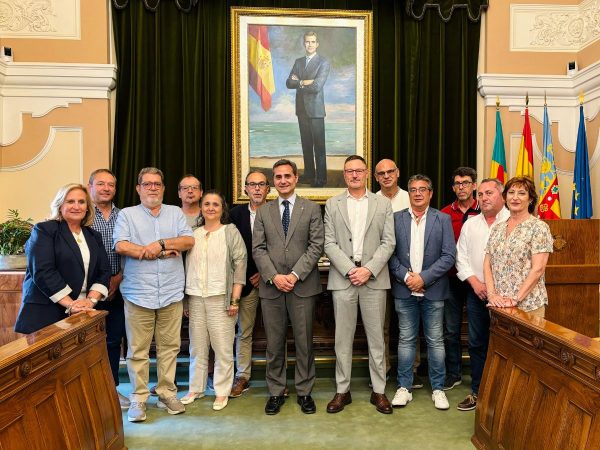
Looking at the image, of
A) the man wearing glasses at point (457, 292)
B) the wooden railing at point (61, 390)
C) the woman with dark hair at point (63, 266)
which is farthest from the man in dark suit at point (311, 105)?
the wooden railing at point (61, 390)

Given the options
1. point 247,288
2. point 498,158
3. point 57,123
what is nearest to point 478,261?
point 247,288

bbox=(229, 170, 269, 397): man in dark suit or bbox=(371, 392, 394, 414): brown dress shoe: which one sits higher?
bbox=(229, 170, 269, 397): man in dark suit

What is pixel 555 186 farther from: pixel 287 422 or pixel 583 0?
pixel 287 422

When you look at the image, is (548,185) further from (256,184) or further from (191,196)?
(191,196)

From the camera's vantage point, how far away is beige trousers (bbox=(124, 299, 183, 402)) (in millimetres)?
2961

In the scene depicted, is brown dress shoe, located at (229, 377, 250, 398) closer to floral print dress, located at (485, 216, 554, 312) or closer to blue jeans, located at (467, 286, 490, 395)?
blue jeans, located at (467, 286, 490, 395)

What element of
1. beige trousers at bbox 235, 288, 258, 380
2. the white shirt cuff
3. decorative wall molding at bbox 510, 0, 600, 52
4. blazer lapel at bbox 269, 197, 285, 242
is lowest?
beige trousers at bbox 235, 288, 258, 380

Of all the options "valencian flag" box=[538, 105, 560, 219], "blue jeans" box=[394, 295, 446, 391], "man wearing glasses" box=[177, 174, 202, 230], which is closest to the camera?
"blue jeans" box=[394, 295, 446, 391]

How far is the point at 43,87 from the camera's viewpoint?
4.38 metres

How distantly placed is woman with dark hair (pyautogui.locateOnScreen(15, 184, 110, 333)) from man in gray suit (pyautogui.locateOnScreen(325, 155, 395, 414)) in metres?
1.42

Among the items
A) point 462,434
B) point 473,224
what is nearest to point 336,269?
point 473,224

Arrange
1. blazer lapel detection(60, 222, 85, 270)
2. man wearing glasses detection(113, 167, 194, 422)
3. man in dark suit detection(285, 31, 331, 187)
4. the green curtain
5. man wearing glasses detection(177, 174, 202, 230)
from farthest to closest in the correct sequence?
man in dark suit detection(285, 31, 331, 187)
the green curtain
man wearing glasses detection(177, 174, 202, 230)
man wearing glasses detection(113, 167, 194, 422)
blazer lapel detection(60, 222, 85, 270)

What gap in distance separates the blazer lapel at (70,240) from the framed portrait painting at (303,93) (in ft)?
6.70

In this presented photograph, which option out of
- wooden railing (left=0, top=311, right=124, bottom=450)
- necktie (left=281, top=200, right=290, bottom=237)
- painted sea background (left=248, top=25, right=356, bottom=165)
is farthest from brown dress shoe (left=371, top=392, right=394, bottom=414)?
painted sea background (left=248, top=25, right=356, bottom=165)
